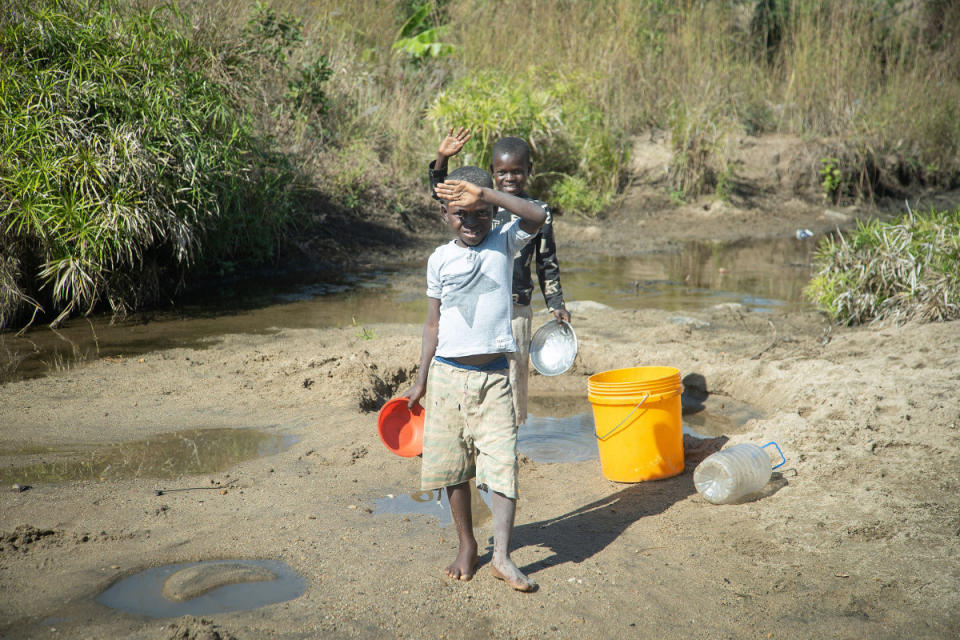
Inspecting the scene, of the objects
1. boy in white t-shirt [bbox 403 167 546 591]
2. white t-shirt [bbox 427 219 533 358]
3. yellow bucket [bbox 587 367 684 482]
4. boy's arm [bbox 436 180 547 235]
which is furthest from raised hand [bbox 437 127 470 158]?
yellow bucket [bbox 587 367 684 482]

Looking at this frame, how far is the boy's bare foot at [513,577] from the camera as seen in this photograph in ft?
9.71

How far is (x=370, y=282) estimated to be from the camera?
969 centimetres

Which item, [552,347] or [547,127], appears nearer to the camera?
[552,347]

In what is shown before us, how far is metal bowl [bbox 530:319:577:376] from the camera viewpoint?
4.23m

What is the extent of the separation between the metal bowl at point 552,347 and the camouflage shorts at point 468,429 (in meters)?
1.18

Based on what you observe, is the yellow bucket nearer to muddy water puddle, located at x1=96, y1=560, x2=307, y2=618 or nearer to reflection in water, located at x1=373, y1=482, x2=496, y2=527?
reflection in water, located at x1=373, y1=482, x2=496, y2=527

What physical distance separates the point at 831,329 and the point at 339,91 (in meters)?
8.52

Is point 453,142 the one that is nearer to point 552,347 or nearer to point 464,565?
point 552,347

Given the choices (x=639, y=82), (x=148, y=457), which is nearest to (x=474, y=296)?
(x=148, y=457)

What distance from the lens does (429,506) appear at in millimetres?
3883

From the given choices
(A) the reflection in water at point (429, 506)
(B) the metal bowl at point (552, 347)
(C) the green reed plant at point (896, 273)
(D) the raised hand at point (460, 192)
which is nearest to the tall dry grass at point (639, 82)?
(C) the green reed plant at point (896, 273)

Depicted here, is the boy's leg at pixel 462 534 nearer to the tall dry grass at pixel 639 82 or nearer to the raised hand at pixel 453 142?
the raised hand at pixel 453 142

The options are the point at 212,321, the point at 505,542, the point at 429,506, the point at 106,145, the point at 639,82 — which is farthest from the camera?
the point at 639,82

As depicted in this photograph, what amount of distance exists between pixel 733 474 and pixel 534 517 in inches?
38.7
